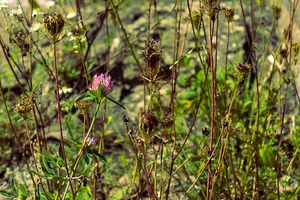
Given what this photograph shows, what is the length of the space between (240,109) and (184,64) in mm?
365

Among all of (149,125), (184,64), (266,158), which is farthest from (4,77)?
(149,125)

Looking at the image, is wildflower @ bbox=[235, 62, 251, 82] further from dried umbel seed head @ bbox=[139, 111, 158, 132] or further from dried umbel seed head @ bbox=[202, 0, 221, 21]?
dried umbel seed head @ bbox=[139, 111, 158, 132]

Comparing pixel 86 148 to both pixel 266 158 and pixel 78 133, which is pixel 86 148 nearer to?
pixel 266 158

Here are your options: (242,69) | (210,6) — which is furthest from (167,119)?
(210,6)

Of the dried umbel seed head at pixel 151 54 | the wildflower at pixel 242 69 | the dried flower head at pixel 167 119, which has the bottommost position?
the dried flower head at pixel 167 119

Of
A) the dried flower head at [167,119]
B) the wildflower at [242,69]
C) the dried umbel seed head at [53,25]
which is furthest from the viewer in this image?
the dried flower head at [167,119]

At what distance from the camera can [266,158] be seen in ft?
7.02

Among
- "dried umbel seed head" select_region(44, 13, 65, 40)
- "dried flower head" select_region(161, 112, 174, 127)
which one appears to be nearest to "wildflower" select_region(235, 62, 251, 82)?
"dried flower head" select_region(161, 112, 174, 127)

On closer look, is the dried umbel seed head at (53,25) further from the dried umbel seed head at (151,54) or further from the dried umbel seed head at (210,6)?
the dried umbel seed head at (210,6)

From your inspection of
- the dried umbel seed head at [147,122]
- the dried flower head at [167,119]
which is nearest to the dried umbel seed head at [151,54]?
the dried umbel seed head at [147,122]

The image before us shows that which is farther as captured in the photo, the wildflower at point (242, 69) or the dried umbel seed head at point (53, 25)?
Result: the wildflower at point (242, 69)

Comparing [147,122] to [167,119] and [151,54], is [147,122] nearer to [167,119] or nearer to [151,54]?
[151,54]

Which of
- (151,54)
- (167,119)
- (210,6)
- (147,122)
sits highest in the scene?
(210,6)

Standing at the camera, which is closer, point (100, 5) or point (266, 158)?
point (266, 158)
